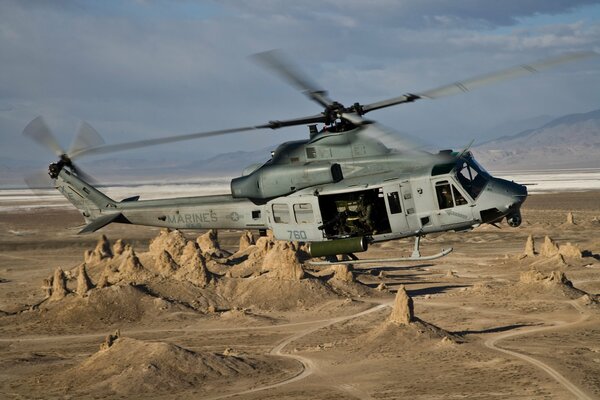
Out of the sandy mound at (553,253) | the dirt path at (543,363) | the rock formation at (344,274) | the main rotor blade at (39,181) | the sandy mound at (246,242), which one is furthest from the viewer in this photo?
the sandy mound at (246,242)

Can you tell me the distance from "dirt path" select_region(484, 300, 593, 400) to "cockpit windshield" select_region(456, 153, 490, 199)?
20.8ft

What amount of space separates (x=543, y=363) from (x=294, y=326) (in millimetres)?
10992

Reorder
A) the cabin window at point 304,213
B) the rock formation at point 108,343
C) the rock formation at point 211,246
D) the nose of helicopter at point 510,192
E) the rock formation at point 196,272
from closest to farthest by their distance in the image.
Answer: the nose of helicopter at point 510,192
the cabin window at point 304,213
the rock formation at point 108,343
the rock formation at point 196,272
the rock formation at point 211,246

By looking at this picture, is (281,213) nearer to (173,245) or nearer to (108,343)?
(108,343)

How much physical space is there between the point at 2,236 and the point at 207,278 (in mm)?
48293

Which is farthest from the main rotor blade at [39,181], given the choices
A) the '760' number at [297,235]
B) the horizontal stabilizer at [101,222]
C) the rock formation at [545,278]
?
the rock formation at [545,278]

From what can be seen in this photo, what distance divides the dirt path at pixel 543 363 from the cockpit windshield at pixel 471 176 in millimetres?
6332

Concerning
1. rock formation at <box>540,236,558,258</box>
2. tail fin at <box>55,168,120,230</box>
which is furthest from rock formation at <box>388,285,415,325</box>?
rock formation at <box>540,236,558,258</box>

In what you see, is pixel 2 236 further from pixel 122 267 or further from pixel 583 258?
pixel 583 258

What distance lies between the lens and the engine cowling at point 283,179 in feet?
76.7

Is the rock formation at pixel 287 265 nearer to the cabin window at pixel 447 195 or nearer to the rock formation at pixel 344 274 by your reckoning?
the rock formation at pixel 344 274

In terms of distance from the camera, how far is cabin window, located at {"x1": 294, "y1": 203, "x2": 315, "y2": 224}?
2380 cm

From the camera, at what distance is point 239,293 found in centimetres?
3947

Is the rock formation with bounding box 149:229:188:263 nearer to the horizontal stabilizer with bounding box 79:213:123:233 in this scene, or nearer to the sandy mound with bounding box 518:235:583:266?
the horizontal stabilizer with bounding box 79:213:123:233
